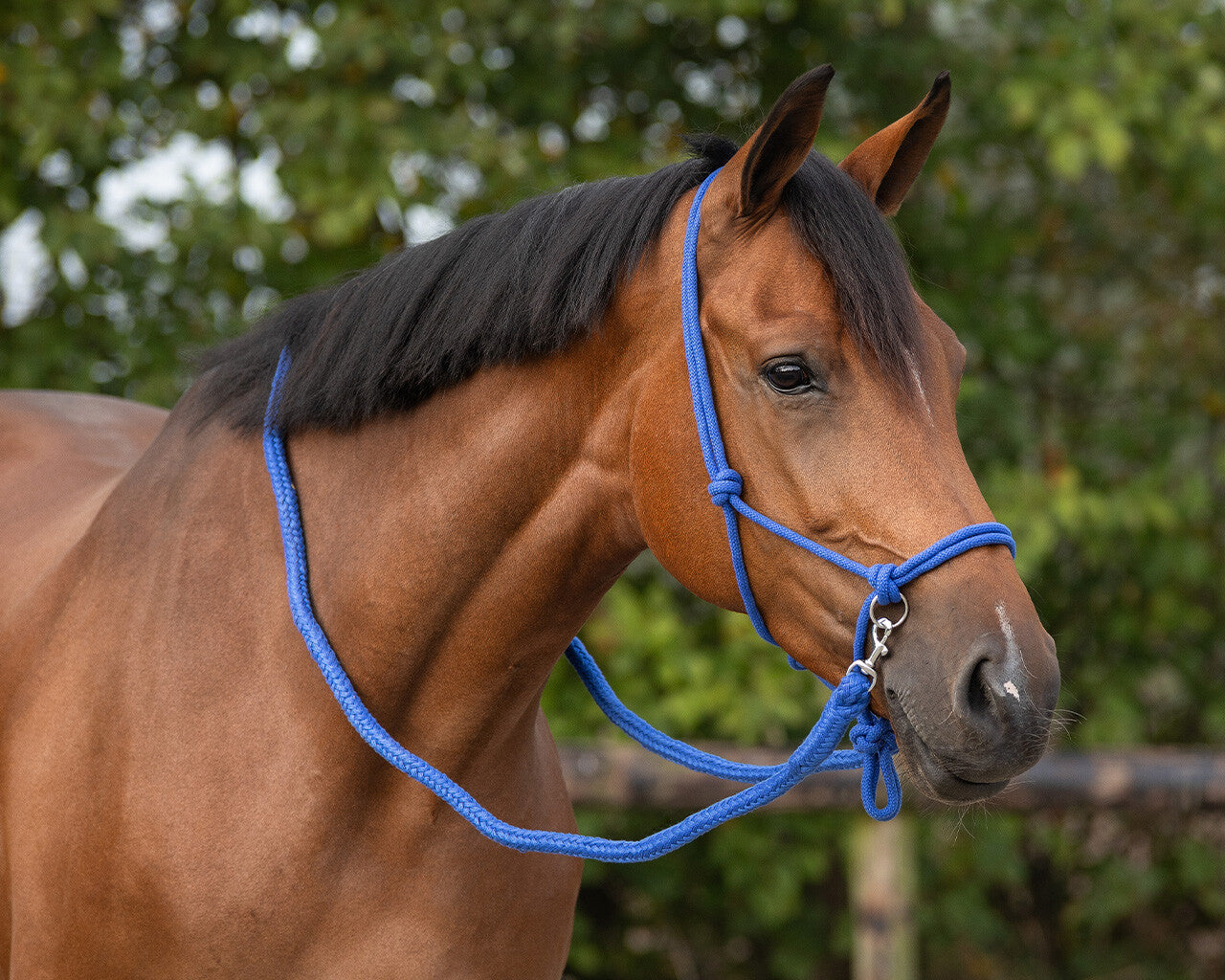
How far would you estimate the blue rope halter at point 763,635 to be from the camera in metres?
1.34

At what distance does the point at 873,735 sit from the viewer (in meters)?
1.41

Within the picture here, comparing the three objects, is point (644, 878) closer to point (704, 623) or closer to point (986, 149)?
point (704, 623)

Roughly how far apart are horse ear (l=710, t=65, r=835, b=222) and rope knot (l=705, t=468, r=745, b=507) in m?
0.34

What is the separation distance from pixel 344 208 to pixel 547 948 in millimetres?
2484

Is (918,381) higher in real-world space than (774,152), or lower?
lower

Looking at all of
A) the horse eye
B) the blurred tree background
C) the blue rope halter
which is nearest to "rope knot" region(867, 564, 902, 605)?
the blue rope halter

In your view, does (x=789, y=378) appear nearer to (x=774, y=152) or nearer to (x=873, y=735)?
(x=774, y=152)

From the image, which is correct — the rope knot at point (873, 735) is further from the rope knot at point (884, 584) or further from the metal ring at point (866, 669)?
the rope knot at point (884, 584)

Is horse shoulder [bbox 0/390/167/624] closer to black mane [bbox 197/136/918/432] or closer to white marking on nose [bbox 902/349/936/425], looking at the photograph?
black mane [bbox 197/136/918/432]

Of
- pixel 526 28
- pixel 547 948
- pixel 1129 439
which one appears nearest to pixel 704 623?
pixel 1129 439

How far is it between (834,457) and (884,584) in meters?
0.16

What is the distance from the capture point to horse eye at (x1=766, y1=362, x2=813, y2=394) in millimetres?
1392

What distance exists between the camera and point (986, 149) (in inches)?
184

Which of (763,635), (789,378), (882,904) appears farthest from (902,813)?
(789,378)
